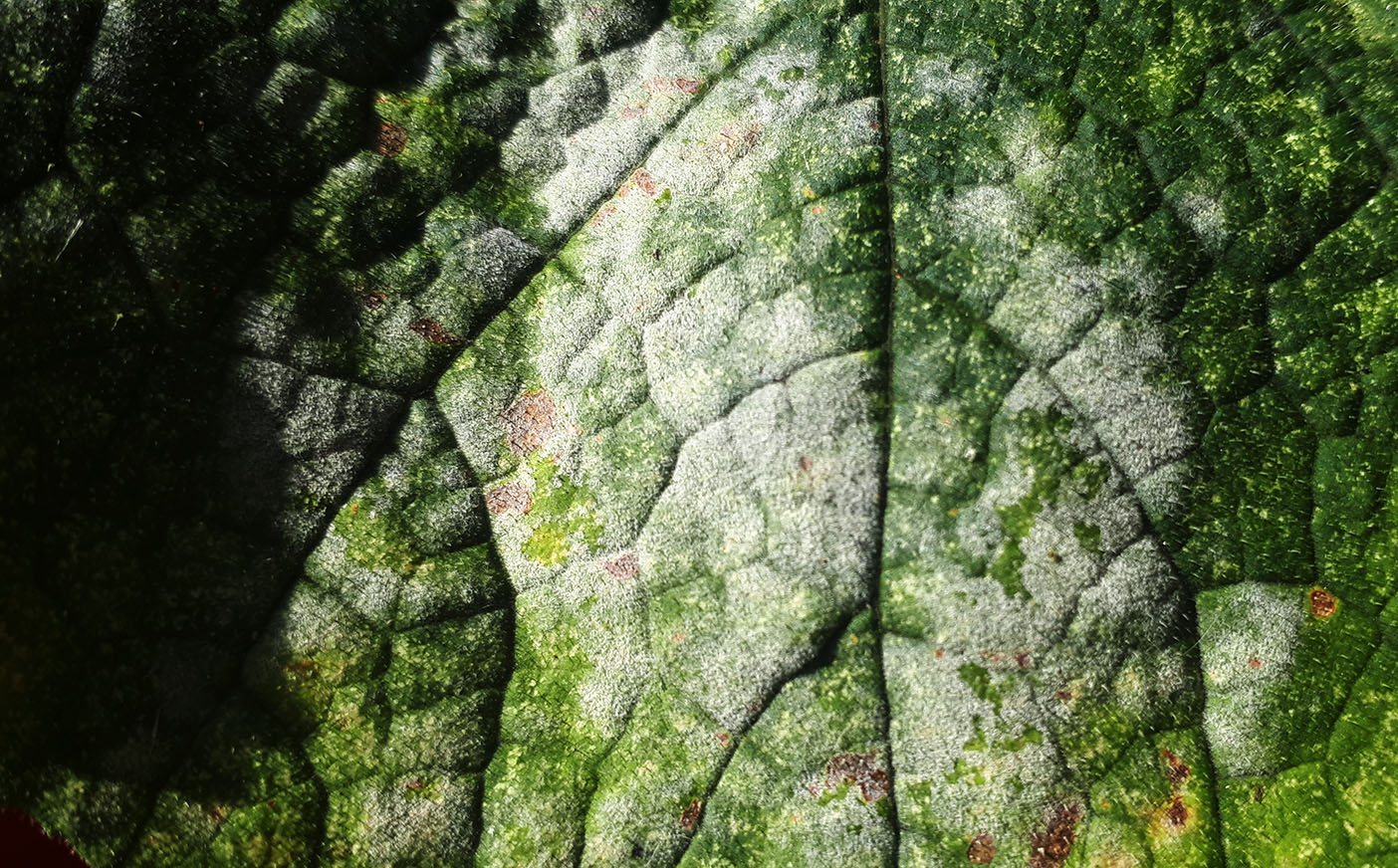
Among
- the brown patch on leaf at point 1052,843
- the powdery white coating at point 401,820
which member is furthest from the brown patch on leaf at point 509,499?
the brown patch on leaf at point 1052,843

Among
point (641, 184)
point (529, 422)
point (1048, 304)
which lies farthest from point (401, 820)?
point (1048, 304)

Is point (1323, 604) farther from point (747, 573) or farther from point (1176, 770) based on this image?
point (747, 573)

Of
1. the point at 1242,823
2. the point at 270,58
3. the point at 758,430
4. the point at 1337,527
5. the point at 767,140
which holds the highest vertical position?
the point at 270,58

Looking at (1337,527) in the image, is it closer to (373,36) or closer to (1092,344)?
(1092,344)

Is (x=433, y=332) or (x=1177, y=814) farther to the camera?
(x=433, y=332)

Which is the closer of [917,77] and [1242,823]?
[1242,823]

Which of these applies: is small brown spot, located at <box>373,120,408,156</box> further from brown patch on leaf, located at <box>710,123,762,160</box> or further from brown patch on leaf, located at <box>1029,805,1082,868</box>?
brown patch on leaf, located at <box>1029,805,1082,868</box>

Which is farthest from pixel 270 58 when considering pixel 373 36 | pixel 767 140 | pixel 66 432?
pixel 767 140
